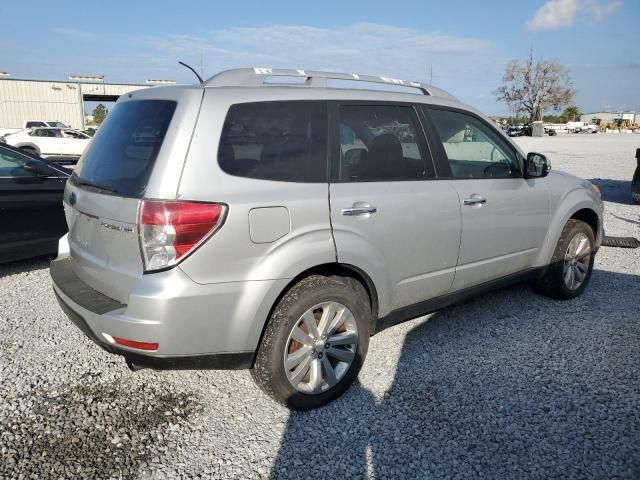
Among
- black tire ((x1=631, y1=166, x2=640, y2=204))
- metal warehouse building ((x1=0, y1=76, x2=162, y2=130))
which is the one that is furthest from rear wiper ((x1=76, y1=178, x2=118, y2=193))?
metal warehouse building ((x1=0, y1=76, x2=162, y2=130))

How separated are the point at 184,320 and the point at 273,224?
643mm

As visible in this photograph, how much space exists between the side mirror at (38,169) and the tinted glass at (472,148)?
13.7 feet

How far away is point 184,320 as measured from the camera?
242 centimetres

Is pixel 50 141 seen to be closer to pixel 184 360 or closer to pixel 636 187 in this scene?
pixel 636 187

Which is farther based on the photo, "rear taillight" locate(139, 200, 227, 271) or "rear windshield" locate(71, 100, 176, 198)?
"rear windshield" locate(71, 100, 176, 198)

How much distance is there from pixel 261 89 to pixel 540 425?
7.96 ft

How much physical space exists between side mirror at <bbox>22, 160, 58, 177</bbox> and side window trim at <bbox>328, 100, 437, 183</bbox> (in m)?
3.84

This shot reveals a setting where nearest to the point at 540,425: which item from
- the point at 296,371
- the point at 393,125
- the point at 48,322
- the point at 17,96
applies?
the point at 296,371

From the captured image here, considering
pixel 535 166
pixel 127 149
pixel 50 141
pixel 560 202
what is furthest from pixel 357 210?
pixel 50 141

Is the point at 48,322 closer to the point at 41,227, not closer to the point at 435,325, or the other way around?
the point at 41,227

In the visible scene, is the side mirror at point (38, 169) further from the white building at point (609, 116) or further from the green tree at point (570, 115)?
the white building at point (609, 116)

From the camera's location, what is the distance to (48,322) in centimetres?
419

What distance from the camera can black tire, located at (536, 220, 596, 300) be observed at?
14.5ft

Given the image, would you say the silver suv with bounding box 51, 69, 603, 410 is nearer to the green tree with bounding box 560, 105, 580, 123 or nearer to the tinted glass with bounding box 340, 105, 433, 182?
→ the tinted glass with bounding box 340, 105, 433, 182
